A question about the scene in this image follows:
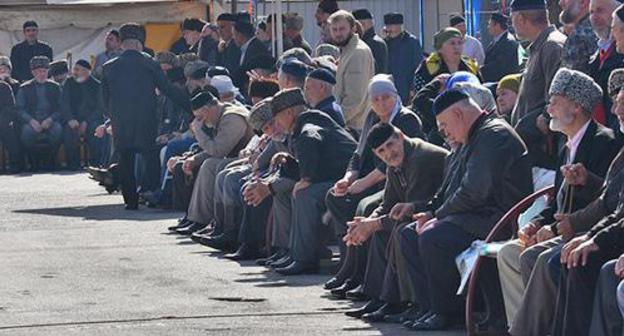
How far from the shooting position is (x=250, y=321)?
11789mm

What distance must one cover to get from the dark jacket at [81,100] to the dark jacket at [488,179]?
19026mm

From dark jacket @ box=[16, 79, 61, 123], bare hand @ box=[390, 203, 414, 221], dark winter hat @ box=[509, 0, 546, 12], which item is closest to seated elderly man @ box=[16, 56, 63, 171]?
dark jacket @ box=[16, 79, 61, 123]

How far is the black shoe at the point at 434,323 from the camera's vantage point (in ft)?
36.5

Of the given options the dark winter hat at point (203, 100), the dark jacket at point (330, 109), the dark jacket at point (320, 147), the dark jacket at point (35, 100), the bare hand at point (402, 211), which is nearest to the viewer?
the bare hand at point (402, 211)

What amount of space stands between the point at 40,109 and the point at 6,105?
1.87ft

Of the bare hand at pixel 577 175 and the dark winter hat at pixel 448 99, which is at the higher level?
the dark winter hat at pixel 448 99

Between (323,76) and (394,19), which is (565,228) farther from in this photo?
(394,19)

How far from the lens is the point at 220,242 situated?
1686 cm

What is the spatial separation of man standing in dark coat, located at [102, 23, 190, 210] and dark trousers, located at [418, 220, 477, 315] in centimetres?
1057

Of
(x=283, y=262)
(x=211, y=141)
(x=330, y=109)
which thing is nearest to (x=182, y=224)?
(x=211, y=141)

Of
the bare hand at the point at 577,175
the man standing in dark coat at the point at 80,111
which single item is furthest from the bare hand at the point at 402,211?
the man standing in dark coat at the point at 80,111

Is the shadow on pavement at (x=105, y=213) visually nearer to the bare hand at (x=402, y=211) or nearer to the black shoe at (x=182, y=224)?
the black shoe at (x=182, y=224)

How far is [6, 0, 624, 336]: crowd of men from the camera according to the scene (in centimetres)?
989

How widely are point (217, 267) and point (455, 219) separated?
177 inches
